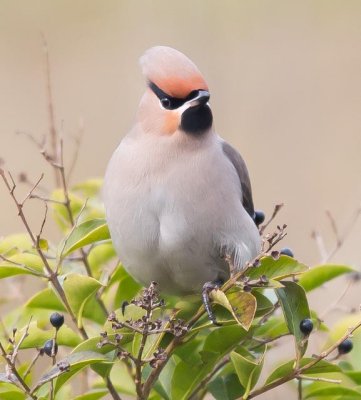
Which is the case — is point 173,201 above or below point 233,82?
above

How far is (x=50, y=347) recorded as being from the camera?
2.77m

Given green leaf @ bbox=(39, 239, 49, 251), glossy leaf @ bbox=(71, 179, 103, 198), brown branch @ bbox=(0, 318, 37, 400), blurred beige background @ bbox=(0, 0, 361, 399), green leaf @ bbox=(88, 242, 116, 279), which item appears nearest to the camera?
brown branch @ bbox=(0, 318, 37, 400)

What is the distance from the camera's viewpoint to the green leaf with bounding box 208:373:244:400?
2.93 meters

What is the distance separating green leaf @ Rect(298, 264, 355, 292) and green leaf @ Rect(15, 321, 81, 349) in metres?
0.67

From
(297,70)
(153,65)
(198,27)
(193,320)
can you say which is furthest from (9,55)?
(193,320)

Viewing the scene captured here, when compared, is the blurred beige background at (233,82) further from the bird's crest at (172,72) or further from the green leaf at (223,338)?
the green leaf at (223,338)

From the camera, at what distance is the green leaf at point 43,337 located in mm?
2889

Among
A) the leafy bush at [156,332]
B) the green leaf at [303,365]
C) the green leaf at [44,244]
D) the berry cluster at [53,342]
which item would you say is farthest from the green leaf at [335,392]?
the green leaf at [44,244]

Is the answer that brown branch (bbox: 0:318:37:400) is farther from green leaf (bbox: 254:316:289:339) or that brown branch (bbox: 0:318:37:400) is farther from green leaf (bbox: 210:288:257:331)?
green leaf (bbox: 254:316:289:339)

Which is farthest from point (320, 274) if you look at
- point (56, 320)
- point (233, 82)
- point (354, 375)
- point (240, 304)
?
point (233, 82)

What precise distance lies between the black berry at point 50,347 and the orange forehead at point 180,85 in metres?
0.80

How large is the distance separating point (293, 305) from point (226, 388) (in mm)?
302

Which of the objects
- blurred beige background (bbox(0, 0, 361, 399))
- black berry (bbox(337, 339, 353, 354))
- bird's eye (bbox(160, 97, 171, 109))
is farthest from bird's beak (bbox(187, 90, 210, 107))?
blurred beige background (bbox(0, 0, 361, 399))

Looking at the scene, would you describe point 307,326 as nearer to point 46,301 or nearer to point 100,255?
point 46,301
